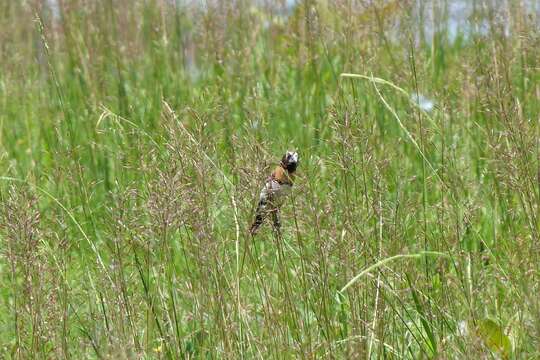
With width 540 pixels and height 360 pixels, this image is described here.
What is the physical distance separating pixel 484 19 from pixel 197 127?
99.6 inches

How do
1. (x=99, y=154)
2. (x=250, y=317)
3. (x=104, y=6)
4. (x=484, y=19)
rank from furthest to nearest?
1. (x=104, y=6)
2. (x=484, y=19)
3. (x=99, y=154)
4. (x=250, y=317)

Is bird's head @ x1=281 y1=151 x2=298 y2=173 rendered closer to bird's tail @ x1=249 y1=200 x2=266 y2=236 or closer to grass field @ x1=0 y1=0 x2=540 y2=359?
grass field @ x1=0 y1=0 x2=540 y2=359

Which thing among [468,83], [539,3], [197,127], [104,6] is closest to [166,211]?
[197,127]

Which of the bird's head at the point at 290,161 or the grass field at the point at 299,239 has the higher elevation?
the bird's head at the point at 290,161

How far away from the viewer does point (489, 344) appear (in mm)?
2318

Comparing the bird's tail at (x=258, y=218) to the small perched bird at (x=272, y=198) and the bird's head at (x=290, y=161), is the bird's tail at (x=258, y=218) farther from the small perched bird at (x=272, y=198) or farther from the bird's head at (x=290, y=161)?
the bird's head at (x=290, y=161)

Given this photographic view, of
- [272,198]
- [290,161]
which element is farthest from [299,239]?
[290,161]

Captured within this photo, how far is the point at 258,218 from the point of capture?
234cm

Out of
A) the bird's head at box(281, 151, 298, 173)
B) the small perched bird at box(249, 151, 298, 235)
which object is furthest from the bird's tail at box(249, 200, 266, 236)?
the bird's head at box(281, 151, 298, 173)

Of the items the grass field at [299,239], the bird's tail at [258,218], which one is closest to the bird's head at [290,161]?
the grass field at [299,239]

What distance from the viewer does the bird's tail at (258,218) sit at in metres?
2.30

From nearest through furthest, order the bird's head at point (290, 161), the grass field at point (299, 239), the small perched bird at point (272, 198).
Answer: the grass field at point (299, 239), the small perched bird at point (272, 198), the bird's head at point (290, 161)

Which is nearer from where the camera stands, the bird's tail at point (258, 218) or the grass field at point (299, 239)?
the grass field at point (299, 239)

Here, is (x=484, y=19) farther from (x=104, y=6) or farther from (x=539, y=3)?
(x=104, y=6)
